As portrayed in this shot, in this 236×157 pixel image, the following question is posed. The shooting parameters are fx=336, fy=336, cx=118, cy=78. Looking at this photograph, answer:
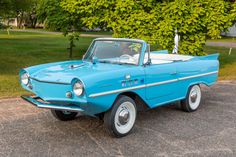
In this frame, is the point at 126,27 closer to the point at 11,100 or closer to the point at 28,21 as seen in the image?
the point at 11,100

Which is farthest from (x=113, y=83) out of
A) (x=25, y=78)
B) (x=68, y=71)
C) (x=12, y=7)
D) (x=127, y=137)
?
(x=12, y=7)

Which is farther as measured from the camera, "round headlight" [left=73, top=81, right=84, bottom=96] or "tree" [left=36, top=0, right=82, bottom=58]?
"tree" [left=36, top=0, right=82, bottom=58]

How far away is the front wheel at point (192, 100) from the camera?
→ 23.2 feet

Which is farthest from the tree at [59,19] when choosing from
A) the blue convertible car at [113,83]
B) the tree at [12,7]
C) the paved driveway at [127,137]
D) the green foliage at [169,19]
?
the blue convertible car at [113,83]

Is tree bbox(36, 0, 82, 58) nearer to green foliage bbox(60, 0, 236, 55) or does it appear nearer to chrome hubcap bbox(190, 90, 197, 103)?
green foliage bbox(60, 0, 236, 55)

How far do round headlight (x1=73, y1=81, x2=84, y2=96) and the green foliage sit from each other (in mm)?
7564

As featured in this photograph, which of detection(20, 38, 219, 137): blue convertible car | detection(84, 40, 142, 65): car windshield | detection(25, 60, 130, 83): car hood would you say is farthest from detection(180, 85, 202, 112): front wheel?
detection(25, 60, 130, 83): car hood

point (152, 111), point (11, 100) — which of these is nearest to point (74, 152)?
point (152, 111)

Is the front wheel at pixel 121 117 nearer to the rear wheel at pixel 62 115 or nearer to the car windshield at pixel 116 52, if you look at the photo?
the car windshield at pixel 116 52

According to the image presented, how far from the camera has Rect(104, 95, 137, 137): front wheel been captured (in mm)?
5242

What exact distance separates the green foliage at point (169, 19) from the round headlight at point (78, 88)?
7564mm

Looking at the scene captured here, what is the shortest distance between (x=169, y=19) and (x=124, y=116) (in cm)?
722

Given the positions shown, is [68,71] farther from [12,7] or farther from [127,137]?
[12,7]

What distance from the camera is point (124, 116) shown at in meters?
5.46
